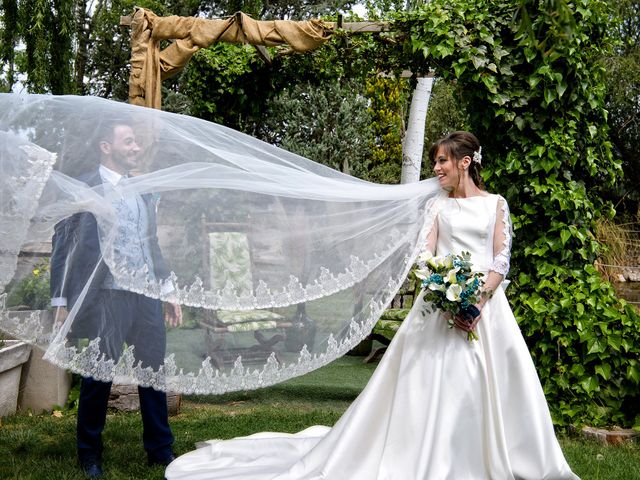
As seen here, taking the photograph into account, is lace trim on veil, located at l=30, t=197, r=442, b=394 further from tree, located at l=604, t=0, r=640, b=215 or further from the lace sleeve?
tree, located at l=604, t=0, r=640, b=215

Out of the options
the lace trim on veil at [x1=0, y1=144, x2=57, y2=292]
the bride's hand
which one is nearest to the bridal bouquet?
the bride's hand

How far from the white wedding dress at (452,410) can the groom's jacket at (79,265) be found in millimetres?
1177

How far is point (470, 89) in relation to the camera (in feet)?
20.4

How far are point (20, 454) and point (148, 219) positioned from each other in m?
2.15

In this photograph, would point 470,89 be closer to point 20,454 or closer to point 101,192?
point 101,192

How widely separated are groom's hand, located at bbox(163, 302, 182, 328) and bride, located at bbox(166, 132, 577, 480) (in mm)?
952

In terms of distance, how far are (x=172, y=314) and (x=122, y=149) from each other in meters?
0.96

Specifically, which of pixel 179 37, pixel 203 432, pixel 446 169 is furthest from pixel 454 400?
pixel 179 37

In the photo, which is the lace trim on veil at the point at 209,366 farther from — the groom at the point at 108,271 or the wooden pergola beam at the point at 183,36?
the wooden pergola beam at the point at 183,36

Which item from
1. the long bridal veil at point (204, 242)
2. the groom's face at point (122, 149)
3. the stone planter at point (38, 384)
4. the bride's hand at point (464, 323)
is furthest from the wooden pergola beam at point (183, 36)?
the bride's hand at point (464, 323)

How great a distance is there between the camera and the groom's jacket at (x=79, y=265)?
3.89 metres

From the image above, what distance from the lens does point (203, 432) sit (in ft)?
19.0

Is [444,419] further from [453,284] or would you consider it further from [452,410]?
[453,284]

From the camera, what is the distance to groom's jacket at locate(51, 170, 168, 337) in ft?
12.8
